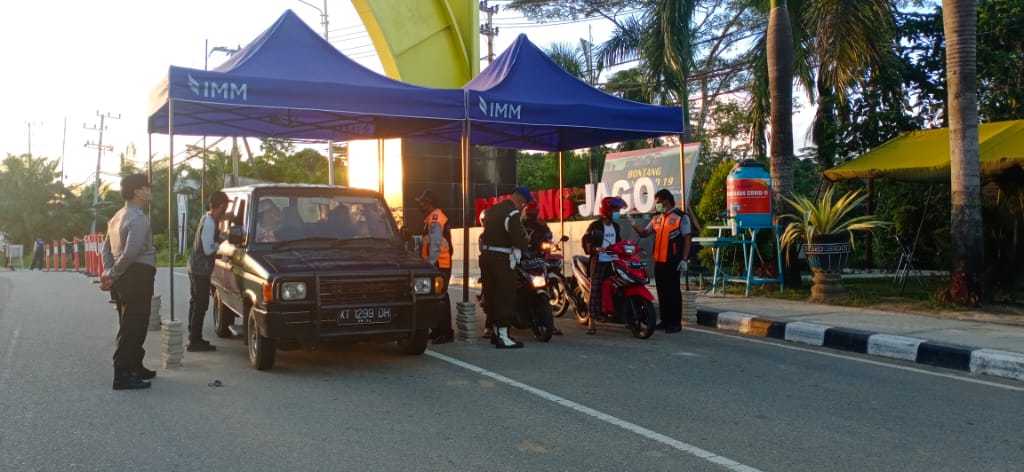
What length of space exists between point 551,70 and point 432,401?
6.24 m

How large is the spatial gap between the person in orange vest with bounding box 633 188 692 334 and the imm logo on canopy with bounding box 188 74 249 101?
Result: 466 cm

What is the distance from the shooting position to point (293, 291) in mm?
6918

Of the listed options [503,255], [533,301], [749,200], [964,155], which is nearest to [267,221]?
[503,255]

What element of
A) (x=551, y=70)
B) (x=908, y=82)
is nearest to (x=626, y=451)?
(x=551, y=70)

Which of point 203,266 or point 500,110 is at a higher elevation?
point 500,110

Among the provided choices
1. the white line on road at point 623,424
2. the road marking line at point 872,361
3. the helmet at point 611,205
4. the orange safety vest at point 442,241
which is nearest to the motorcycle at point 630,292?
the helmet at point 611,205

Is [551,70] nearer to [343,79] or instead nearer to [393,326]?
[343,79]

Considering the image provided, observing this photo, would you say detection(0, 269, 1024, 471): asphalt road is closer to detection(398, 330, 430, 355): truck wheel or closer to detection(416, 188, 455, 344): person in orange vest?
detection(398, 330, 430, 355): truck wheel

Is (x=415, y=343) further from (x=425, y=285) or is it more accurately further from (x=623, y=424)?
(x=623, y=424)

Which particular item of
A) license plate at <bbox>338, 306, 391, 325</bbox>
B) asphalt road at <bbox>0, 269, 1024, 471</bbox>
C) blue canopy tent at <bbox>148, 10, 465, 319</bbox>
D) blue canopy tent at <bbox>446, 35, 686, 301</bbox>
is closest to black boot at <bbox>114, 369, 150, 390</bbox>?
asphalt road at <bbox>0, 269, 1024, 471</bbox>

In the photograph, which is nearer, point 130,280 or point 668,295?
point 130,280

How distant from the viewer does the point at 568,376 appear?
23.4 ft

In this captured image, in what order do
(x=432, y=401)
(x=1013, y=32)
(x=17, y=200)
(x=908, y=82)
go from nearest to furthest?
(x=432, y=401)
(x=1013, y=32)
(x=908, y=82)
(x=17, y=200)

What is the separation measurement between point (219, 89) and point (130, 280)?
2.54 meters
